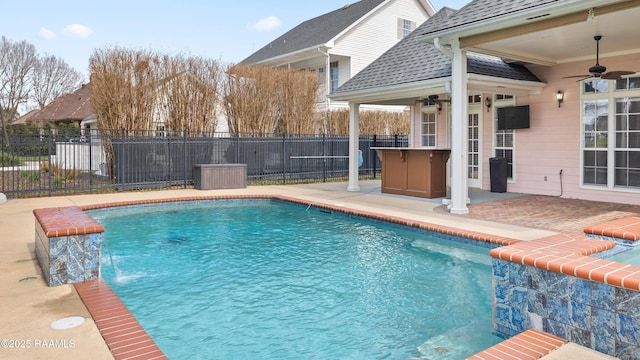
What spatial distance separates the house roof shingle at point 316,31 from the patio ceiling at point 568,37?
37.9 ft

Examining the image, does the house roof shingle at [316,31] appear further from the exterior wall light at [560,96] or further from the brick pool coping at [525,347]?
the brick pool coping at [525,347]

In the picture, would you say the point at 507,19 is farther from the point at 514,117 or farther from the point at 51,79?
the point at 51,79

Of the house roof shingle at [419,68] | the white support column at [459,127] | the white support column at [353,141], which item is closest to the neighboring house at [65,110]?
the white support column at [353,141]

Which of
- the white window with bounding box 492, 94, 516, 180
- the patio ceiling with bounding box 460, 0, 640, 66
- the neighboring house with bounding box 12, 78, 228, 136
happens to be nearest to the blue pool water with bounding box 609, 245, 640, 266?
the patio ceiling with bounding box 460, 0, 640, 66

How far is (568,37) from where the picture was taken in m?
7.55

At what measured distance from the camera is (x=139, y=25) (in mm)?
19969

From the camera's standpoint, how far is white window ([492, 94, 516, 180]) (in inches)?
427

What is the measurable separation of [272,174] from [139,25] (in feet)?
34.2

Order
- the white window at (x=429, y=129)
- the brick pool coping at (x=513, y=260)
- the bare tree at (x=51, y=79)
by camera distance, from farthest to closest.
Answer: the bare tree at (x=51, y=79) → the white window at (x=429, y=129) → the brick pool coping at (x=513, y=260)

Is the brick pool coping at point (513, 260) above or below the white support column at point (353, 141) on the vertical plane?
below

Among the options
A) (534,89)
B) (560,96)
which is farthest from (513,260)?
(534,89)

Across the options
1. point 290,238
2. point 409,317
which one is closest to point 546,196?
point 290,238

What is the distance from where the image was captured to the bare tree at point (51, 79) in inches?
1344

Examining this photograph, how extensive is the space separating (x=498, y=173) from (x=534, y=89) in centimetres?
203
